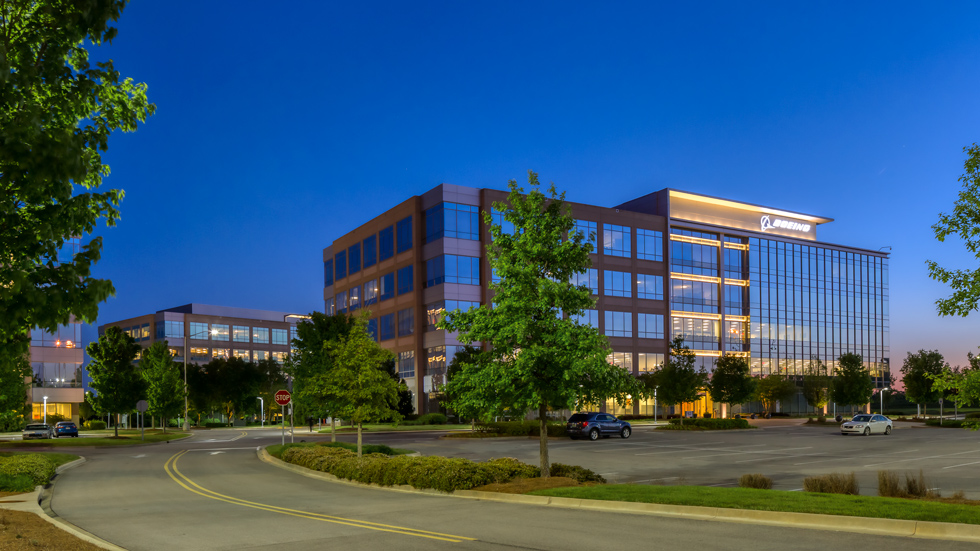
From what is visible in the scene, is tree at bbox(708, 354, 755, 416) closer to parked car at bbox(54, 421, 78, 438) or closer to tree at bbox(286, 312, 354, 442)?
tree at bbox(286, 312, 354, 442)

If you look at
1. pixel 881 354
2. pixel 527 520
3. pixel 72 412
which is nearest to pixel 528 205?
pixel 527 520

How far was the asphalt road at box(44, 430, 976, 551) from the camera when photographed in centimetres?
1073

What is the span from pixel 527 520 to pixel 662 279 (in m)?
73.9

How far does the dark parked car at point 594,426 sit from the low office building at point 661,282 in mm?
29477

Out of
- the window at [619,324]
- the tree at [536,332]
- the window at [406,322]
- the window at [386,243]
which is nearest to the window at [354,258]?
the window at [386,243]

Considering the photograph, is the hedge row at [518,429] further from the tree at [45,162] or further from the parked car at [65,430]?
the tree at [45,162]

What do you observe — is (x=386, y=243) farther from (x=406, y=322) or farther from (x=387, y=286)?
(x=406, y=322)

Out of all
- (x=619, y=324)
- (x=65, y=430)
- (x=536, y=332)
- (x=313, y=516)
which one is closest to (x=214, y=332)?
(x=65, y=430)

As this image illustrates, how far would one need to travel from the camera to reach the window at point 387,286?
265 ft

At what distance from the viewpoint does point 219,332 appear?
452 ft

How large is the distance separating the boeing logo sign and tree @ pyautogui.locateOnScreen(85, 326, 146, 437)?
76.9 m

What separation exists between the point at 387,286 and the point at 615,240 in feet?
86.0

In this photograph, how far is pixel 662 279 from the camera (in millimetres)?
84375

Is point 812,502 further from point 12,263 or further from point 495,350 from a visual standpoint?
point 12,263
